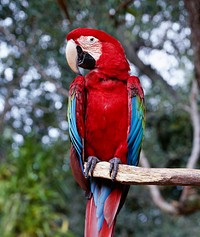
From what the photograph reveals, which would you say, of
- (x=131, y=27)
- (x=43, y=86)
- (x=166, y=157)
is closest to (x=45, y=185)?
(x=43, y=86)

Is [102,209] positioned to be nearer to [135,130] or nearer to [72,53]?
[135,130]

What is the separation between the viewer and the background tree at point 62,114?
2.54 meters

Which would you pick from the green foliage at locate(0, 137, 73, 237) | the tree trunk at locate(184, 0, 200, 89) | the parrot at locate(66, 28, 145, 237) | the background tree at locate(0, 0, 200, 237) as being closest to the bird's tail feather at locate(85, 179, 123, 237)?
the parrot at locate(66, 28, 145, 237)

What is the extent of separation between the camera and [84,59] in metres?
1.05

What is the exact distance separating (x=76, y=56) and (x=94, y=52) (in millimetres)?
45

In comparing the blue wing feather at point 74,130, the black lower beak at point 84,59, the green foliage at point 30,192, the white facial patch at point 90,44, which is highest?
the white facial patch at point 90,44

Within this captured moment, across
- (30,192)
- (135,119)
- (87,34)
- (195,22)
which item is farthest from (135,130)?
(30,192)

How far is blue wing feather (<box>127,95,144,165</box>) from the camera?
105 cm

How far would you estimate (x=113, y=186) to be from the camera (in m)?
1.02

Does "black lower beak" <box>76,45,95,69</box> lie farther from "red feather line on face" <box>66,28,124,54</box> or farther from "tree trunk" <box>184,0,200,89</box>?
"tree trunk" <box>184,0,200,89</box>

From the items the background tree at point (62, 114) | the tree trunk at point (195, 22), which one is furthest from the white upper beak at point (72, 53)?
the background tree at point (62, 114)

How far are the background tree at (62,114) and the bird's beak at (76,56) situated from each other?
3.97 feet

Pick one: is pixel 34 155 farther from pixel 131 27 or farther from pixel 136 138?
pixel 136 138

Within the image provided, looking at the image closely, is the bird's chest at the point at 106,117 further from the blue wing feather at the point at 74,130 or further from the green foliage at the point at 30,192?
the green foliage at the point at 30,192
